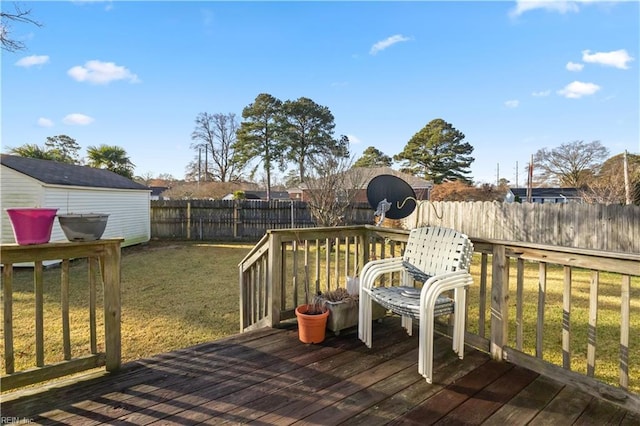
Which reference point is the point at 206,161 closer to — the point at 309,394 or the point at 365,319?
the point at 365,319

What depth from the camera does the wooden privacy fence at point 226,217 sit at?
11.8 metres

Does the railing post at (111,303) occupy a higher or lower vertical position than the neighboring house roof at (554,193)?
lower

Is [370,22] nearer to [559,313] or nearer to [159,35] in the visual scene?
[159,35]

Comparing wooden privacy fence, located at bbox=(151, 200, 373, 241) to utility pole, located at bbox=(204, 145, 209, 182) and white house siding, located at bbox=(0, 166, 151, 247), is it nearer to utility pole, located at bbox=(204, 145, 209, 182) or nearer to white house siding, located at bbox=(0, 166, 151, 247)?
white house siding, located at bbox=(0, 166, 151, 247)

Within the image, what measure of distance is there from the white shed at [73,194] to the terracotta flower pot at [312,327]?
6220 millimetres

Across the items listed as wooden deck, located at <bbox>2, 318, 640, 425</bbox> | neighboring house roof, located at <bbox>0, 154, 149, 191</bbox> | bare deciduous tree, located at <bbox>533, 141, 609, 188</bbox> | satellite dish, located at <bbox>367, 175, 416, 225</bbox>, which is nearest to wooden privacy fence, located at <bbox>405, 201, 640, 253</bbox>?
satellite dish, located at <bbox>367, 175, 416, 225</bbox>

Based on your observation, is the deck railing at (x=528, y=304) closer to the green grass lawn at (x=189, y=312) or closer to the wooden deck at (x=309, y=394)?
the green grass lawn at (x=189, y=312)

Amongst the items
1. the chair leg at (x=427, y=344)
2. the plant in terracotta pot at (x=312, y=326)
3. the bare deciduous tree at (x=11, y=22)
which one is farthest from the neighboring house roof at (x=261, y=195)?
the chair leg at (x=427, y=344)

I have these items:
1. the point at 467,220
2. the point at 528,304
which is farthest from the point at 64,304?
the point at 467,220

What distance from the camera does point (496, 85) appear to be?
11.2 metres

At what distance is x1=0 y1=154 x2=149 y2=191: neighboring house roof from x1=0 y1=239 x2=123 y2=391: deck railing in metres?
7.35

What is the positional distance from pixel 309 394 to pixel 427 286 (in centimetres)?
99

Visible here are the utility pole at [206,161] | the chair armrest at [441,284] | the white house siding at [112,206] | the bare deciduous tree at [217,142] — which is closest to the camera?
the chair armrest at [441,284]

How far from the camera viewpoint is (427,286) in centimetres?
199
